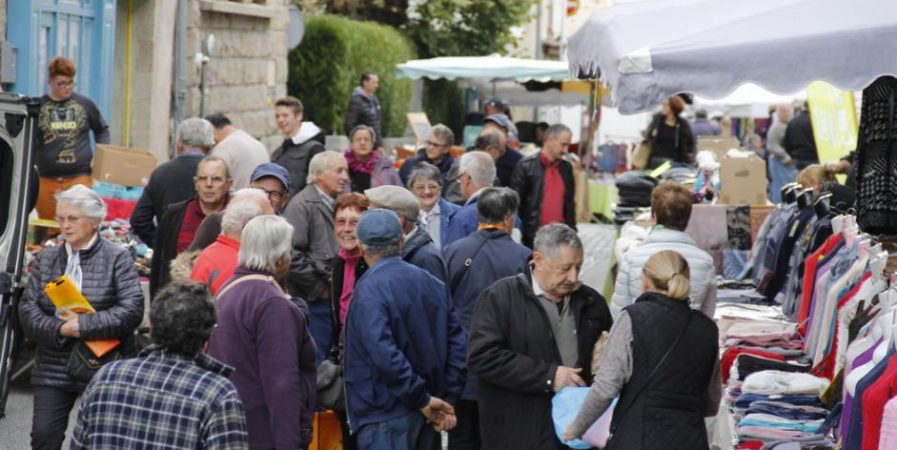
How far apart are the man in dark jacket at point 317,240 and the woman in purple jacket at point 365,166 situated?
320 centimetres

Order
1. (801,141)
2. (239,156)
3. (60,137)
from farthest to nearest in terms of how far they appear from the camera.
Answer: (801,141)
(60,137)
(239,156)

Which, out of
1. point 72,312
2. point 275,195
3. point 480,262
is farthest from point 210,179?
point 480,262

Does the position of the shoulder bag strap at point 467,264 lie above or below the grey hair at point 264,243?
below

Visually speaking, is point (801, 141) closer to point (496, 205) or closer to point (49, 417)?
point (496, 205)

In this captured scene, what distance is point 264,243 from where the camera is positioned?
7.18 metres

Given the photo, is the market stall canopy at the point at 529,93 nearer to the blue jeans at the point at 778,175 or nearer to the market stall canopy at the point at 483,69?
the market stall canopy at the point at 483,69

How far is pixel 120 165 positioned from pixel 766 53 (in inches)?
317

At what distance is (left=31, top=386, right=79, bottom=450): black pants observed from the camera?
820 centimetres

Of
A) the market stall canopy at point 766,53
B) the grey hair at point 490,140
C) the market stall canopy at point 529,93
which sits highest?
the market stall canopy at point 766,53

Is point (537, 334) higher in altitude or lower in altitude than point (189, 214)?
lower

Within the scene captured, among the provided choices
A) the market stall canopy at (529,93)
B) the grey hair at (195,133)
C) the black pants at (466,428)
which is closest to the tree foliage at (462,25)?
the market stall canopy at (529,93)

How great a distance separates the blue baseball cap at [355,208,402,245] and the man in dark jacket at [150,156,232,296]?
7.43 feet

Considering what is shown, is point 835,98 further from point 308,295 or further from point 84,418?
point 84,418

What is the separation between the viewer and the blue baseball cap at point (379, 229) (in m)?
7.73
